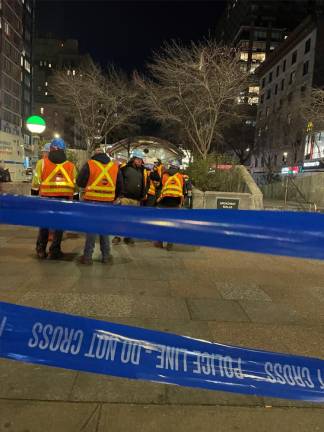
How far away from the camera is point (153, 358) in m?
1.81

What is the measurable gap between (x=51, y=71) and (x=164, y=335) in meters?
117

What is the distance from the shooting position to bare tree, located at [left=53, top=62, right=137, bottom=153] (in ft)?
87.5

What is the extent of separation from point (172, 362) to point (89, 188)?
483 cm

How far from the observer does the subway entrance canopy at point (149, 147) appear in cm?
3678

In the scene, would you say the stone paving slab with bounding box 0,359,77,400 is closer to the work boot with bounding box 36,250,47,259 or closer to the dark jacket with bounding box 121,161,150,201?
the work boot with bounding box 36,250,47,259

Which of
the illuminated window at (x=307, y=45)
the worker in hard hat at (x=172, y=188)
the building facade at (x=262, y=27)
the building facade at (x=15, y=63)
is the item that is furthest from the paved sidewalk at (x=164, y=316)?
the building facade at (x=262, y=27)

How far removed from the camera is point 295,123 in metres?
38.7

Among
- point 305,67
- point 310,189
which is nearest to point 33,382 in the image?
point 310,189

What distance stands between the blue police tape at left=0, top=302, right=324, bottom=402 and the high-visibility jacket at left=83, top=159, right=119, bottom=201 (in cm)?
452

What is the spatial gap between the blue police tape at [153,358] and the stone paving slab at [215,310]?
2.37m

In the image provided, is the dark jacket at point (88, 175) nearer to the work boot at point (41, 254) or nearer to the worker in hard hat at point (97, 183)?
the worker in hard hat at point (97, 183)

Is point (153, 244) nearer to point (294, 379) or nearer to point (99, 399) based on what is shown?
point (99, 399)

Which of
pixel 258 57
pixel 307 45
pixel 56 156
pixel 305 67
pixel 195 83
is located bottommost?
pixel 56 156

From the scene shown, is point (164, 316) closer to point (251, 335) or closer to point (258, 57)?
point (251, 335)
